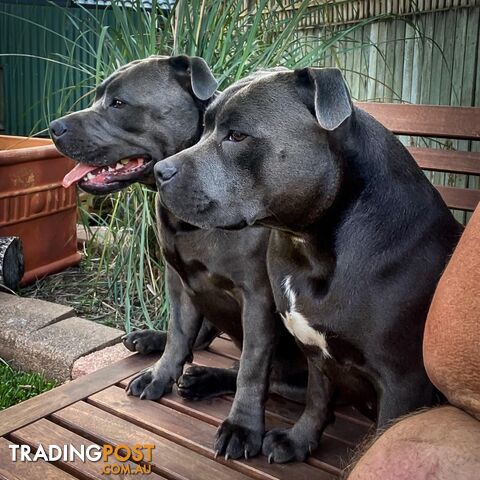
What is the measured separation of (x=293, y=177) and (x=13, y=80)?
731 cm

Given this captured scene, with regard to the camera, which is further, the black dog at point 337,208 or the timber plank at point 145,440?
the timber plank at point 145,440

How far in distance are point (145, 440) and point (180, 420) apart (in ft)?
0.51

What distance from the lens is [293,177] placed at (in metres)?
1.66

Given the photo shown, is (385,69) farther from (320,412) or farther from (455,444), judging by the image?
(455,444)

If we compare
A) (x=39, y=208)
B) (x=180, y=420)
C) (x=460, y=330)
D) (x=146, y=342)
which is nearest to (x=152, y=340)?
(x=146, y=342)

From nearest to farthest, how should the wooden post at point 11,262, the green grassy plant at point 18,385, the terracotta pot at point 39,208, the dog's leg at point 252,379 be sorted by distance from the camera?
the dog's leg at point 252,379 < the green grassy plant at point 18,385 < the wooden post at point 11,262 < the terracotta pot at point 39,208

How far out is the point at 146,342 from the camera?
8.95 feet

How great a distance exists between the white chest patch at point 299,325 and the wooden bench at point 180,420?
0.39 meters

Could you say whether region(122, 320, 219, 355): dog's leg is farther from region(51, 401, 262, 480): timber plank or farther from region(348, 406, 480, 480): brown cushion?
region(348, 406, 480, 480): brown cushion

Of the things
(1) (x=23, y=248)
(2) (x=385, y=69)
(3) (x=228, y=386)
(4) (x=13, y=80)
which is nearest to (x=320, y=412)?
(3) (x=228, y=386)

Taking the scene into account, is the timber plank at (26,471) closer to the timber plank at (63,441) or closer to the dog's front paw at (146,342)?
the timber plank at (63,441)

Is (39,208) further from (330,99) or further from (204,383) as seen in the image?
(330,99)

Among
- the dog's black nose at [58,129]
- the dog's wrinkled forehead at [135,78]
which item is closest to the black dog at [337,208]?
the dog's wrinkled forehead at [135,78]

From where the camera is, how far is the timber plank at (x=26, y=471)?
1.91m
